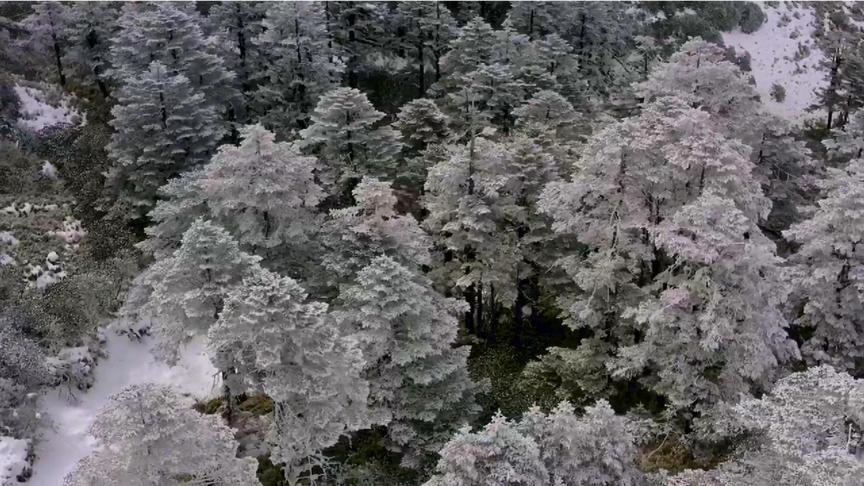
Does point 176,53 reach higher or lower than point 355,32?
higher

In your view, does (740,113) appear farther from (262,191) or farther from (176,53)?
(176,53)

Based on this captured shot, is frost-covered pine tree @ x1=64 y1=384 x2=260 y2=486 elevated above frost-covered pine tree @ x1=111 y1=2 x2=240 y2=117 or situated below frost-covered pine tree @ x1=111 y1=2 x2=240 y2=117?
below

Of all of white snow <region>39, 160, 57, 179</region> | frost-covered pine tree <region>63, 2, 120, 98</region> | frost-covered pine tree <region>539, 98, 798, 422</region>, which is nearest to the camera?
frost-covered pine tree <region>539, 98, 798, 422</region>

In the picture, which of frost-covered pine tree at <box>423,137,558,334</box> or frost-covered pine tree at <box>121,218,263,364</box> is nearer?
frost-covered pine tree at <box>121,218,263,364</box>

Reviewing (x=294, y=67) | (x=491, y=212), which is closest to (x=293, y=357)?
(x=491, y=212)

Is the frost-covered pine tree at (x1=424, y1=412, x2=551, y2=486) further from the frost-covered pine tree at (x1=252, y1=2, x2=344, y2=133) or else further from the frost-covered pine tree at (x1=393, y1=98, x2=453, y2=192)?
the frost-covered pine tree at (x1=252, y1=2, x2=344, y2=133)

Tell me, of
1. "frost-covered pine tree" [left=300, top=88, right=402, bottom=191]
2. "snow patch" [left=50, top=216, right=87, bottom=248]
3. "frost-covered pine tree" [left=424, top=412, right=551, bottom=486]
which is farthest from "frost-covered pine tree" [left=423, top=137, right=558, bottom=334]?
"snow patch" [left=50, top=216, right=87, bottom=248]
